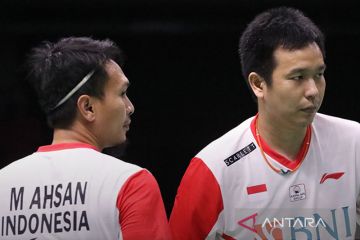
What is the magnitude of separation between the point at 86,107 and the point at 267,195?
774 millimetres

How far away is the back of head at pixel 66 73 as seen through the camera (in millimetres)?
2594

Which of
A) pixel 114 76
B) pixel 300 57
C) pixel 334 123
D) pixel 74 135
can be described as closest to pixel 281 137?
pixel 334 123

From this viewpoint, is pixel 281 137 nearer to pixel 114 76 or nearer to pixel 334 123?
pixel 334 123

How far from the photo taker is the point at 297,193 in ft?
9.78

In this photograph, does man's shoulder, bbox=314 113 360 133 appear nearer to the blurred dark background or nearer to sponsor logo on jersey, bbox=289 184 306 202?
sponsor logo on jersey, bbox=289 184 306 202

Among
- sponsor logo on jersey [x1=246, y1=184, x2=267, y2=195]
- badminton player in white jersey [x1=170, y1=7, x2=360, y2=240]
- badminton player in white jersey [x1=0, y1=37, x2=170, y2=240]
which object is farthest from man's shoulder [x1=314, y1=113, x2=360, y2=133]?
badminton player in white jersey [x1=0, y1=37, x2=170, y2=240]

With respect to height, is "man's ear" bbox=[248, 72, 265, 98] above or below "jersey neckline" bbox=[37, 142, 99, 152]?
above

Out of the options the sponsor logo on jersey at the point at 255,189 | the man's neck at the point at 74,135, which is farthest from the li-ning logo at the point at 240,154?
the man's neck at the point at 74,135

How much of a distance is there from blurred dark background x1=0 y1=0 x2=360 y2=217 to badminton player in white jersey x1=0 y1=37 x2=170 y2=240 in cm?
271

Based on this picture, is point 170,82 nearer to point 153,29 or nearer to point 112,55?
point 153,29

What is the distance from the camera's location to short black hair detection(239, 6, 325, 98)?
2982mm

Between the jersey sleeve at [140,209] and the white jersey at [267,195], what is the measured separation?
0.46 m

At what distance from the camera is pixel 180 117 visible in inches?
227

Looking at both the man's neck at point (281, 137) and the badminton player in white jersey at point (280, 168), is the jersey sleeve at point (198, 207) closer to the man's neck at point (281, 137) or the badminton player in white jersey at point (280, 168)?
the badminton player in white jersey at point (280, 168)
